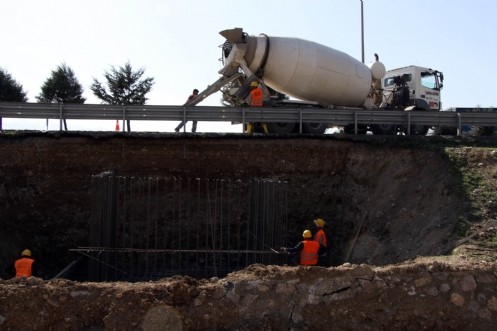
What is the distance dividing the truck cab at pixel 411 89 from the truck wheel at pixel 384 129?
2.48 metres

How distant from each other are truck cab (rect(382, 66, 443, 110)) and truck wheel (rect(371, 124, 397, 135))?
2.48 meters

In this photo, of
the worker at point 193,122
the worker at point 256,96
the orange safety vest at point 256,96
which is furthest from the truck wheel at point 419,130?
the worker at point 193,122

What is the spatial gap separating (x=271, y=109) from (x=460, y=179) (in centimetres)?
576

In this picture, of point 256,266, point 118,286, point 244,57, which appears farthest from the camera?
point 244,57

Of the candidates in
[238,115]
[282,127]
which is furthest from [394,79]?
[238,115]

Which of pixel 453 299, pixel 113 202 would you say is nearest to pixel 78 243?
pixel 113 202

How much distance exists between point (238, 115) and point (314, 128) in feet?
8.80

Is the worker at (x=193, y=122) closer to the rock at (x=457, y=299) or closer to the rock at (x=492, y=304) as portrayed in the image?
the rock at (x=457, y=299)

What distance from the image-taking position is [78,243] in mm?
14039

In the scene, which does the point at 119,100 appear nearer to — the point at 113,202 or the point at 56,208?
the point at 56,208

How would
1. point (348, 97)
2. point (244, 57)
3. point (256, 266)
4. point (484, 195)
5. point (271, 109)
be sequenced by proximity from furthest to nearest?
point (348, 97)
point (244, 57)
point (271, 109)
point (484, 195)
point (256, 266)

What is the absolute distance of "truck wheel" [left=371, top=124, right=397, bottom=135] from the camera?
56.3 ft

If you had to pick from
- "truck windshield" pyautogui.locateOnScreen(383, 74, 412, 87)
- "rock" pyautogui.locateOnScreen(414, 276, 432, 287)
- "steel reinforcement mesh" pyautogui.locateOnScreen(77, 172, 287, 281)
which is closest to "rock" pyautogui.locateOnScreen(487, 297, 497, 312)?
"rock" pyautogui.locateOnScreen(414, 276, 432, 287)

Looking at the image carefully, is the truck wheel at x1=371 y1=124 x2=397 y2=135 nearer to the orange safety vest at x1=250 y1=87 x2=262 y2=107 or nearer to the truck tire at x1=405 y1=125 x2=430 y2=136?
the truck tire at x1=405 y1=125 x2=430 y2=136
